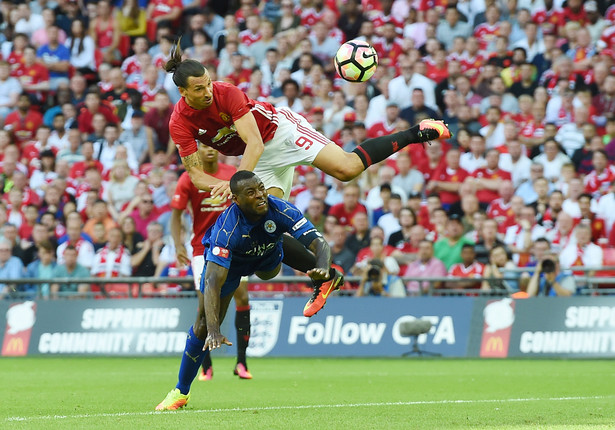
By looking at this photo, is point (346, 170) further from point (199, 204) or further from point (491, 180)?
point (491, 180)

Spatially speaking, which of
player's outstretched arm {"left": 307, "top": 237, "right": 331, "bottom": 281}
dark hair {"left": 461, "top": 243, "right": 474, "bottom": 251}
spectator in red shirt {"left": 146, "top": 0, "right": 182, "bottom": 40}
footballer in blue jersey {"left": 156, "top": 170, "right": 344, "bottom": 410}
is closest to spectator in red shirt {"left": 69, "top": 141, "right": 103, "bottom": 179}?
spectator in red shirt {"left": 146, "top": 0, "right": 182, "bottom": 40}

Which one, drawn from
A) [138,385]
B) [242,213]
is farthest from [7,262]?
[242,213]

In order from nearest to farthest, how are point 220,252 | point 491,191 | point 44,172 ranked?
point 220,252, point 491,191, point 44,172

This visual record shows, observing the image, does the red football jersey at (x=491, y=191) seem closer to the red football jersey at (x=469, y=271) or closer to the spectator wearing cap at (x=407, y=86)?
the red football jersey at (x=469, y=271)

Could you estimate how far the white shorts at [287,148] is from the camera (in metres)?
10.3

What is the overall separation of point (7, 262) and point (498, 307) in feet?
28.5

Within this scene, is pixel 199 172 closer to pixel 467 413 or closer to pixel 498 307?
pixel 467 413

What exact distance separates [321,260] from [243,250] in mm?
753

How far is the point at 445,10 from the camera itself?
862 inches

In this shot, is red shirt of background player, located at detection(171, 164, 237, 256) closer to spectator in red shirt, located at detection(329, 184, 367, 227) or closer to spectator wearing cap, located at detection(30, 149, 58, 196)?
spectator in red shirt, located at detection(329, 184, 367, 227)

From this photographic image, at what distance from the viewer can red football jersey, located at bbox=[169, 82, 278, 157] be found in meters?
9.84

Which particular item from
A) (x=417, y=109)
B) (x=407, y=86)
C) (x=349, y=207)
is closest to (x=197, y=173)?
(x=349, y=207)

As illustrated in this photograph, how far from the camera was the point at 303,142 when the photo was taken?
33.8 feet

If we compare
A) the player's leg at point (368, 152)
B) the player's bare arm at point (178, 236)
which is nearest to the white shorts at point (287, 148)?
the player's leg at point (368, 152)
